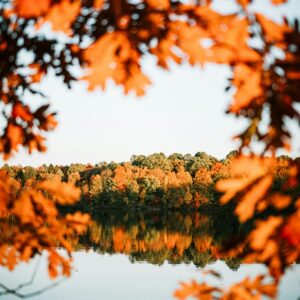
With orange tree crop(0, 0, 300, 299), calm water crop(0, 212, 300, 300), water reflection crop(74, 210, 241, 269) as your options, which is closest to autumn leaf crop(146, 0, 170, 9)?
orange tree crop(0, 0, 300, 299)

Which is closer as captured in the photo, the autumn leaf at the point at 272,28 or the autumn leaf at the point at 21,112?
the autumn leaf at the point at 272,28

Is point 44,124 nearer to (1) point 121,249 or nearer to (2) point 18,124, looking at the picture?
(2) point 18,124

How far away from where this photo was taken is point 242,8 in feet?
4.81

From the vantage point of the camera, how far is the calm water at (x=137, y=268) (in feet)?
68.9

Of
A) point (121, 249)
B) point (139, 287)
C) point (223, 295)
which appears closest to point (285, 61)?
point (223, 295)

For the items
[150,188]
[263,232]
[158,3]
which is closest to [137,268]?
[263,232]

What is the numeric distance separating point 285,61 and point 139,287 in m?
21.8

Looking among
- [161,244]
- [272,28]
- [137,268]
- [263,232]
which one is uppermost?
[272,28]

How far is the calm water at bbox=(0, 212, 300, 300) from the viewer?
68.9 feet

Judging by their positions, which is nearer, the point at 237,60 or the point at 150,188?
the point at 237,60

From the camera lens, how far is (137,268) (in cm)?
2605

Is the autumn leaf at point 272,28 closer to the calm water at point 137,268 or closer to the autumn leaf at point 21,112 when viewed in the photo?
the autumn leaf at point 21,112

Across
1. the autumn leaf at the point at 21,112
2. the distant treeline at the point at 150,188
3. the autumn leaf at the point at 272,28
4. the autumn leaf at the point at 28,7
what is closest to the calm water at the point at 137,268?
the autumn leaf at the point at 21,112

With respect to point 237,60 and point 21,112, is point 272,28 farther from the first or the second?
point 21,112
